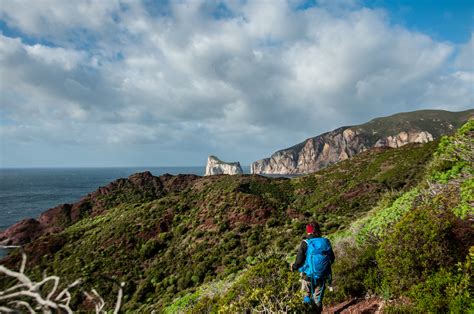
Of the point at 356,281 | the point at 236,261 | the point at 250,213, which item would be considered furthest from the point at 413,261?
the point at 250,213

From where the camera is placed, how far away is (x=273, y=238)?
922 inches

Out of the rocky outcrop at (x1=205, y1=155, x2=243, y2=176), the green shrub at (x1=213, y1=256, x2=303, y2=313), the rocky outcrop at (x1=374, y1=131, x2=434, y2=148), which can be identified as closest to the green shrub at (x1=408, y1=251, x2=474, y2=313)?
the green shrub at (x1=213, y1=256, x2=303, y2=313)

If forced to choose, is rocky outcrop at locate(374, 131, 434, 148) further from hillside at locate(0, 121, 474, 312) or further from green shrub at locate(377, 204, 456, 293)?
green shrub at locate(377, 204, 456, 293)

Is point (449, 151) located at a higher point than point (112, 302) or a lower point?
higher

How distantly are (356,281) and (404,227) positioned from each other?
1.99 metres

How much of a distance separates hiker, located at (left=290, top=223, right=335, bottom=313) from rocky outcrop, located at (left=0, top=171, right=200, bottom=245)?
5030 centimetres

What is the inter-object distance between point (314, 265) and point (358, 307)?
1.78 meters

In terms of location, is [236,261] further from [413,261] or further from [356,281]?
[413,261]

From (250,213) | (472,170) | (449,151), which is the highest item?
(449,151)

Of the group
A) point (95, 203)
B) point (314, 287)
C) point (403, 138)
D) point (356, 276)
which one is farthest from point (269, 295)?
point (403, 138)

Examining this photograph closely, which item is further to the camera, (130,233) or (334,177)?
(334,177)

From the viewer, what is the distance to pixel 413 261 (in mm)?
5160

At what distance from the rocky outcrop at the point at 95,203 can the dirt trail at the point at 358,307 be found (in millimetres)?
50055

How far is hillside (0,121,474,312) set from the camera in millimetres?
→ 5121
